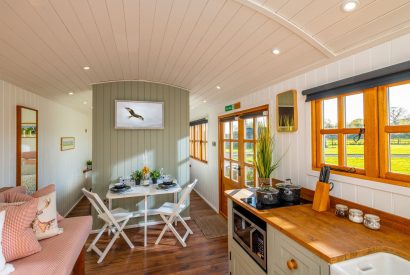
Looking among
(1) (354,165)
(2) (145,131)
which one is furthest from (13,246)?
(1) (354,165)

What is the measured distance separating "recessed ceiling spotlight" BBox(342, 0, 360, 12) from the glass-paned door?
156cm

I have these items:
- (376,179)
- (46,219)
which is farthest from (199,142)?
(376,179)

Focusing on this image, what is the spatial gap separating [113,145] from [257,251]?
2.89 m

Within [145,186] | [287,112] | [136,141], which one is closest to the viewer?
[287,112]

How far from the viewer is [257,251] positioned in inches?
65.2

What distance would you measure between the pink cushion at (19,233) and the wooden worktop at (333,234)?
69.7 inches

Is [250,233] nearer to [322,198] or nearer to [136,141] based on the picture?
[322,198]

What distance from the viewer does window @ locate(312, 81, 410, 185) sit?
1399 mm

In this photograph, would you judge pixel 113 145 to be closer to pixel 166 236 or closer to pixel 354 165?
pixel 166 236

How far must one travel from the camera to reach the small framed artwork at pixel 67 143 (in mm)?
4408

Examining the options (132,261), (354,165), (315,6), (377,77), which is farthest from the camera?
(132,261)

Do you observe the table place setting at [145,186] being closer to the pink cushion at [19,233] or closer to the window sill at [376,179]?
the pink cushion at [19,233]

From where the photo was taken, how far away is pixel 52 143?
3.88 metres

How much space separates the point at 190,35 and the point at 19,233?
2.08 meters
